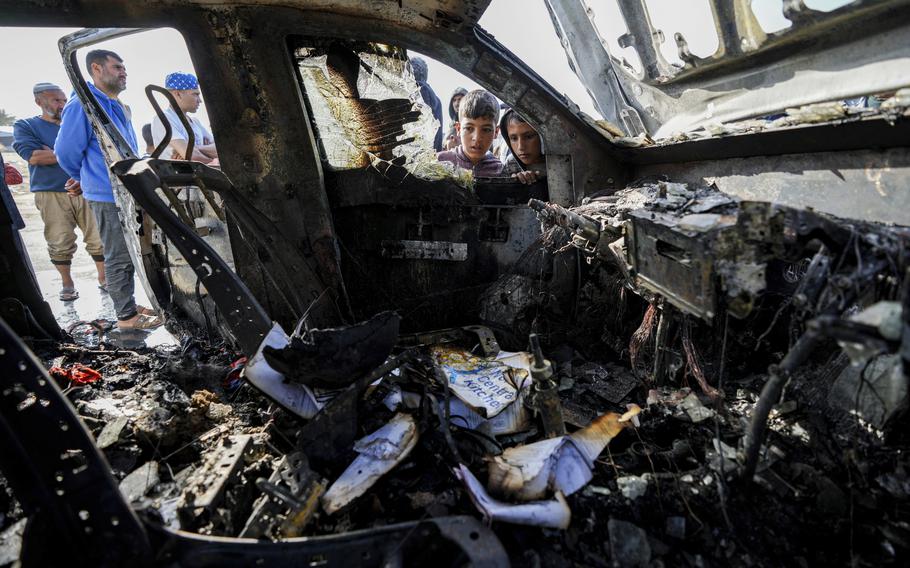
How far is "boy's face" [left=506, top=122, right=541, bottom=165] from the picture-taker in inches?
142

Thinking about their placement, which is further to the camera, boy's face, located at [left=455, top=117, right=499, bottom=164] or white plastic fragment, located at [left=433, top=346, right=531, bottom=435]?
boy's face, located at [left=455, top=117, right=499, bottom=164]

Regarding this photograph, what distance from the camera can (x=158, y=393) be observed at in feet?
8.18

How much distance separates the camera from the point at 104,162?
408 cm

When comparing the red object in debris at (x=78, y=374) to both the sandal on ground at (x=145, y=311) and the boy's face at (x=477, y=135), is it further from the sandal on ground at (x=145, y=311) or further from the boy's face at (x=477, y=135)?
the boy's face at (x=477, y=135)

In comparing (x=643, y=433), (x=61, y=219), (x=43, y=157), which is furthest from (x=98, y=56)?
(x=643, y=433)

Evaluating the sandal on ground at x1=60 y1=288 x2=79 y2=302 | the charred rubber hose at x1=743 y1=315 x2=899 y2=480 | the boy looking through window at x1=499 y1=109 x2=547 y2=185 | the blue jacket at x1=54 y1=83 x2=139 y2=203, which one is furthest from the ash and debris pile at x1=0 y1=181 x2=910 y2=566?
the sandal on ground at x1=60 y1=288 x2=79 y2=302

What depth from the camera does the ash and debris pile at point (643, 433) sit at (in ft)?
4.58

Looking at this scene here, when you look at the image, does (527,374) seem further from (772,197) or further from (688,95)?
(688,95)

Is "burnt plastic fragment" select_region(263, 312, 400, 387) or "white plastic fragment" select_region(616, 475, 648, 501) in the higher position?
"burnt plastic fragment" select_region(263, 312, 400, 387)

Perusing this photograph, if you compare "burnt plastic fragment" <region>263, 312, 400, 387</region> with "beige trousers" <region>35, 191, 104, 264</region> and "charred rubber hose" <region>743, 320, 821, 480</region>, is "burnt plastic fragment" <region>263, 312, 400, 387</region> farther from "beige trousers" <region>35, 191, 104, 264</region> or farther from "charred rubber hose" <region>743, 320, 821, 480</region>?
"beige trousers" <region>35, 191, 104, 264</region>

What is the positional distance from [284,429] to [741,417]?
8.35ft

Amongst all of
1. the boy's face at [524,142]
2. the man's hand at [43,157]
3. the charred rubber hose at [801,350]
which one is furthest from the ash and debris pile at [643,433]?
the man's hand at [43,157]

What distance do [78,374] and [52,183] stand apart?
3.65 metres

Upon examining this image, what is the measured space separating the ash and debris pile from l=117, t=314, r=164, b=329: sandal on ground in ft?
6.27
